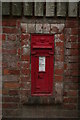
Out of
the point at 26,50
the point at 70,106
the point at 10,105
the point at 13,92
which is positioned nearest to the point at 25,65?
the point at 26,50

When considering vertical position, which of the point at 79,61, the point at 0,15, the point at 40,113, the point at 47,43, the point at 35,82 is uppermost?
the point at 0,15

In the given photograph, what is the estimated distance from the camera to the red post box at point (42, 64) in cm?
479

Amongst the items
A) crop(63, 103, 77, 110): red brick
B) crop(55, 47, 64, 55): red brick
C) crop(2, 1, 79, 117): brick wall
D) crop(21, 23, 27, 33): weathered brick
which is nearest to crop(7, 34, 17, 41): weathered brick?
crop(2, 1, 79, 117): brick wall

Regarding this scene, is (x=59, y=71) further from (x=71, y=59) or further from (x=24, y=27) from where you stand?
(x=24, y=27)

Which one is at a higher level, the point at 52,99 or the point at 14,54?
the point at 14,54

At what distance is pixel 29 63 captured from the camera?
483 cm

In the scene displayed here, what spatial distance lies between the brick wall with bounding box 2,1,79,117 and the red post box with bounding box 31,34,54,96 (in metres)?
0.08

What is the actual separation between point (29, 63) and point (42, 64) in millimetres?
266

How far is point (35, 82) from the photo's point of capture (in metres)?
4.88

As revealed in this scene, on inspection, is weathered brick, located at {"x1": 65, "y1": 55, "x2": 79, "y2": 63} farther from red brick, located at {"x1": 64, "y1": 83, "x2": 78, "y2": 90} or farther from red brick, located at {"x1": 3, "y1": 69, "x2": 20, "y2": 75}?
red brick, located at {"x1": 3, "y1": 69, "x2": 20, "y2": 75}

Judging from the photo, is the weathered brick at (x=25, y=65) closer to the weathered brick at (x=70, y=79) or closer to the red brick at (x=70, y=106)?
the weathered brick at (x=70, y=79)

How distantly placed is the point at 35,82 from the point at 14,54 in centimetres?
72

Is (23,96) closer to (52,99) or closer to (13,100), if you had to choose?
(13,100)

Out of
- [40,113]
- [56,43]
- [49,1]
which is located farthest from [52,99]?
[49,1]
